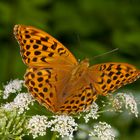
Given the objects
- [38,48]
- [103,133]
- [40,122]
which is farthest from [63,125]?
[38,48]

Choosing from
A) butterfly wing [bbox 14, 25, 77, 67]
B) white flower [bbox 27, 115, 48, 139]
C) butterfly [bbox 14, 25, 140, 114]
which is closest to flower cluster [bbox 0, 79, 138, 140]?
white flower [bbox 27, 115, 48, 139]

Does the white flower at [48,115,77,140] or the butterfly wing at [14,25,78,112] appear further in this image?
the white flower at [48,115,77,140]

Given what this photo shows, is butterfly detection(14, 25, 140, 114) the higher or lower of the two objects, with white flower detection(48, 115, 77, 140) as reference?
higher

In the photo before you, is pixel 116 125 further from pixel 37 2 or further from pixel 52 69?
pixel 52 69

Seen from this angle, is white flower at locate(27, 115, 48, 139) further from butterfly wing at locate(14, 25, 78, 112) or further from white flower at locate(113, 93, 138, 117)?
white flower at locate(113, 93, 138, 117)

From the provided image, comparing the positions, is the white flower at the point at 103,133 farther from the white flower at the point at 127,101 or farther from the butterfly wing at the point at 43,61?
the butterfly wing at the point at 43,61

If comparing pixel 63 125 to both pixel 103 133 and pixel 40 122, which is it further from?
pixel 103 133

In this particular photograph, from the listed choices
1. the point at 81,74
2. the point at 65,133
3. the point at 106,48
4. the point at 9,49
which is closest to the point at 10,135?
the point at 65,133
